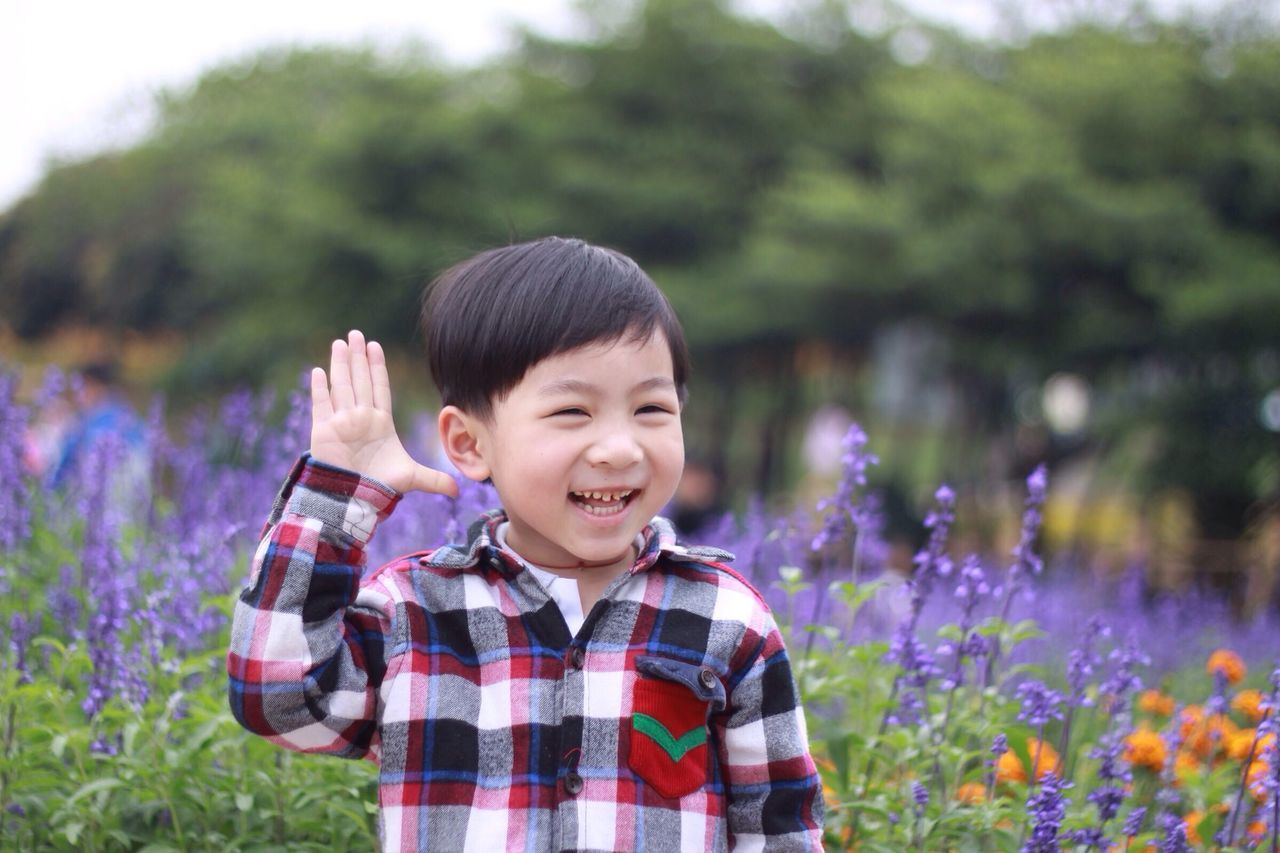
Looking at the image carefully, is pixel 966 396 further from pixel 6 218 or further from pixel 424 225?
pixel 6 218

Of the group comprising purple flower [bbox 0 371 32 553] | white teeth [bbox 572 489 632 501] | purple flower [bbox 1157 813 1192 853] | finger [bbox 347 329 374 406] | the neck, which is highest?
purple flower [bbox 0 371 32 553]

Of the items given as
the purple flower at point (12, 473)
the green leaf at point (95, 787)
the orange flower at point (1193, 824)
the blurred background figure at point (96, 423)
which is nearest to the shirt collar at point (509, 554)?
the green leaf at point (95, 787)

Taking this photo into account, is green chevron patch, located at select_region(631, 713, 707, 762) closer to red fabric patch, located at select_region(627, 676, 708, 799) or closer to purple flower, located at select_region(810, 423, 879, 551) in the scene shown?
red fabric patch, located at select_region(627, 676, 708, 799)

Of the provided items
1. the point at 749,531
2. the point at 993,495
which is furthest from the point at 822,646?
the point at 993,495

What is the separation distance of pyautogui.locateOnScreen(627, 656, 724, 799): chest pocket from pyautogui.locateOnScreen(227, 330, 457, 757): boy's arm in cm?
33

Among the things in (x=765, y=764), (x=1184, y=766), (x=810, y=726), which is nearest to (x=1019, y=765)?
(x=1184, y=766)

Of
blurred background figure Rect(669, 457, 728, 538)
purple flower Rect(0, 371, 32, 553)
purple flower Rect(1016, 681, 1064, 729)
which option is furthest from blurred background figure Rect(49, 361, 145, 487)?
blurred background figure Rect(669, 457, 728, 538)

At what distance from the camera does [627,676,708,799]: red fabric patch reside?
58.2 inches

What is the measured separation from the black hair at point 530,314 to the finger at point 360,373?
0.11m

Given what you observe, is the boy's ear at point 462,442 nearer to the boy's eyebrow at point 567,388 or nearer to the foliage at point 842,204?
the boy's eyebrow at point 567,388

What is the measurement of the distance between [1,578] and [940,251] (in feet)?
26.2

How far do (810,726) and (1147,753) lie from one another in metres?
0.73

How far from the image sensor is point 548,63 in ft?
45.0

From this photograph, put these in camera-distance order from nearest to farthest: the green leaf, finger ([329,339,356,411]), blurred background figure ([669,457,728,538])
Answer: finger ([329,339,356,411]), the green leaf, blurred background figure ([669,457,728,538])
